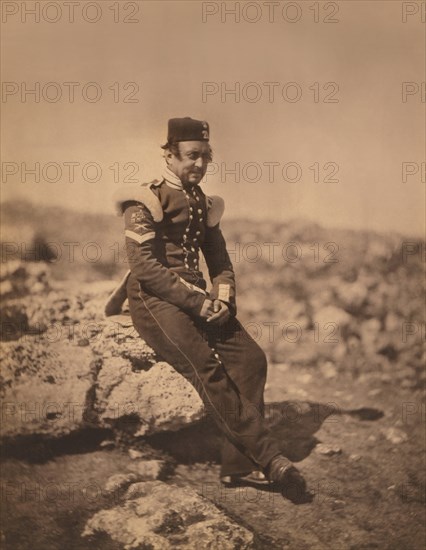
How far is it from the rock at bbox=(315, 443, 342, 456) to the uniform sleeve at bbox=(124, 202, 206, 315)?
0.82m

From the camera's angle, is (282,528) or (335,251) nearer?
(282,528)

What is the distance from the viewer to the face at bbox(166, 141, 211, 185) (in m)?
2.64

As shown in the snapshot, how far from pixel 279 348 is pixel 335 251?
507mm

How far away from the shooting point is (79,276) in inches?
108

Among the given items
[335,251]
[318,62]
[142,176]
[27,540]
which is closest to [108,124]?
[142,176]

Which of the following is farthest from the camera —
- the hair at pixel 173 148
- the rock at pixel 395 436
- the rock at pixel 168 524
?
the rock at pixel 395 436

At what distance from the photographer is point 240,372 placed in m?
2.63

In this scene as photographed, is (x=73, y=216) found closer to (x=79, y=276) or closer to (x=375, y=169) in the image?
(x=79, y=276)

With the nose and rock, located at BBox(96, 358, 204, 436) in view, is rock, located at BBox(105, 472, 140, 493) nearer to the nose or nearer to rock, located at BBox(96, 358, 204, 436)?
rock, located at BBox(96, 358, 204, 436)

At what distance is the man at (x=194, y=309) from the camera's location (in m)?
2.57

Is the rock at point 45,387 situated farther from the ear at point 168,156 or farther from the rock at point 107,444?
the ear at point 168,156

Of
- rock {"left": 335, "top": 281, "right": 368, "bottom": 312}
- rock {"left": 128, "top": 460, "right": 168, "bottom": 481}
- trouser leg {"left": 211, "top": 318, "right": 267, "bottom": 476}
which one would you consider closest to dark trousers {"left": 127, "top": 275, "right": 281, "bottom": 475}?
trouser leg {"left": 211, "top": 318, "right": 267, "bottom": 476}

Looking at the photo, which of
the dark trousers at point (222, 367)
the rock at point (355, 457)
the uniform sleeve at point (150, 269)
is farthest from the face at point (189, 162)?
the rock at point (355, 457)

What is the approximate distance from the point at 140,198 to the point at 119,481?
3.95ft
